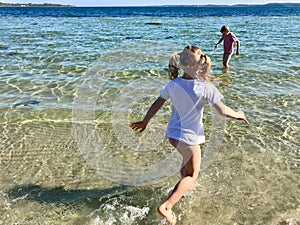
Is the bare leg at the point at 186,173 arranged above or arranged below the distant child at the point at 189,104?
below

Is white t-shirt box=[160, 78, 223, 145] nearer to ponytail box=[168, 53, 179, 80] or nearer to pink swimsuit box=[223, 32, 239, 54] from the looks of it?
ponytail box=[168, 53, 179, 80]

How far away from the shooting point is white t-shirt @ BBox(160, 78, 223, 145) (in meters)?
3.23

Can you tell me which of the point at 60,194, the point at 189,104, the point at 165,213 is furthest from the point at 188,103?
the point at 60,194

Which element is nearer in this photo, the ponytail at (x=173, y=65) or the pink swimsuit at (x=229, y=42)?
the ponytail at (x=173, y=65)

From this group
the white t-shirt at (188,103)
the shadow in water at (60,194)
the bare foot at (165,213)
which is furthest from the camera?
the shadow in water at (60,194)

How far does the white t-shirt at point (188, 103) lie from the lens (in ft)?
10.6

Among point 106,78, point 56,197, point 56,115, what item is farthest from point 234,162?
point 106,78

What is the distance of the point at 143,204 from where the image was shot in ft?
12.4

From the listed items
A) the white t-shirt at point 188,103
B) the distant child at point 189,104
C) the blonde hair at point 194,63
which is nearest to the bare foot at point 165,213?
the distant child at point 189,104

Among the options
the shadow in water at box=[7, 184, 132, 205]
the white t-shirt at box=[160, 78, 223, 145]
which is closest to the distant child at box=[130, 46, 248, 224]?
the white t-shirt at box=[160, 78, 223, 145]

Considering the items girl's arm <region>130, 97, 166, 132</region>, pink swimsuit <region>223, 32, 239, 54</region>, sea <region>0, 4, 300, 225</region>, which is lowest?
sea <region>0, 4, 300, 225</region>

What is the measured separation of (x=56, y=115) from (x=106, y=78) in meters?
3.25

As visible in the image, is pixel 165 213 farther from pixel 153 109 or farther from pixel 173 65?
pixel 173 65

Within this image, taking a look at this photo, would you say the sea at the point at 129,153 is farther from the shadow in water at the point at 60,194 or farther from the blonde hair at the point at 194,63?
the blonde hair at the point at 194,63
